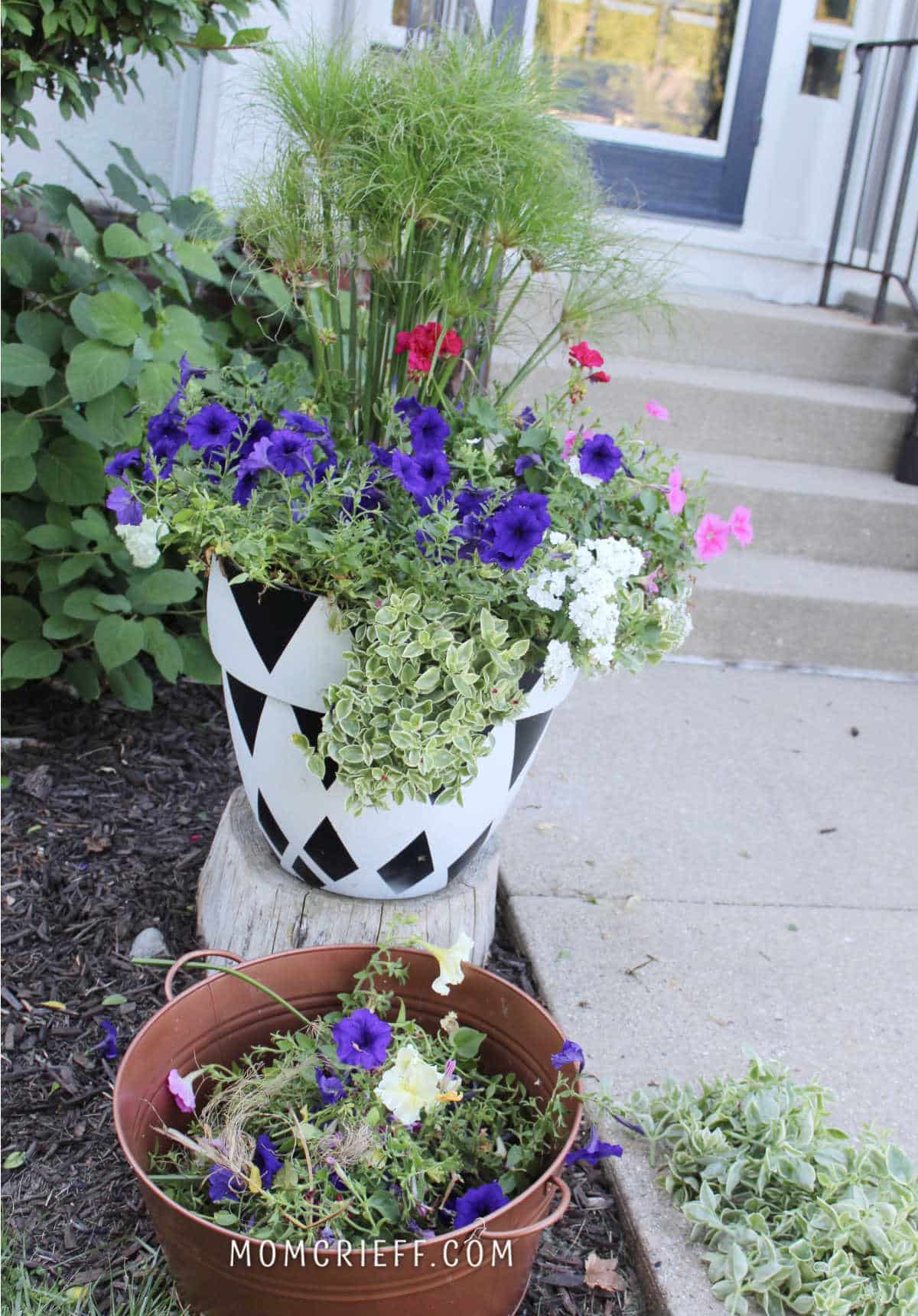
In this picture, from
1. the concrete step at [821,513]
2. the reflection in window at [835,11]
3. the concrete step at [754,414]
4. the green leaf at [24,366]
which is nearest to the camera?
the green leaf at [24,366]

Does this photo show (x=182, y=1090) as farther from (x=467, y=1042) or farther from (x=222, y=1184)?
(x=467, y=1042)

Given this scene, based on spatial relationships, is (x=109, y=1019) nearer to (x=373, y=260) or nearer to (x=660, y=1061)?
(x=660, y=1061)

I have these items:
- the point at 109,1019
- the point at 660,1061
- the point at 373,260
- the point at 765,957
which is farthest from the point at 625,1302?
the point at 373,260

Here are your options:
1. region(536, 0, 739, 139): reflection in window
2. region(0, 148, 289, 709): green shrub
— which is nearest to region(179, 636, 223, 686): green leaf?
region(0, 148, 289, 709): green shrub

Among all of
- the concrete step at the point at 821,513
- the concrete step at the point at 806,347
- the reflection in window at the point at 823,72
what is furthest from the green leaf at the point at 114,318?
the reflection in window at the point at 823,72

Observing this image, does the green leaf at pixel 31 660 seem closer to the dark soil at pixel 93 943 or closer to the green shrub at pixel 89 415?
the green shrub at pixel 89 415

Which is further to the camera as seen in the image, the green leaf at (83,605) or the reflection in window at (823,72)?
the reflection in window at (823,72)

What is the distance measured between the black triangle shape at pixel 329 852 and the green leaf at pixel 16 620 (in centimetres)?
104

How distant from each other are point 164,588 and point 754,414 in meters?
2.23

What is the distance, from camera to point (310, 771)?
5.15 feet

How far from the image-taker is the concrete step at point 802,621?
126 inches

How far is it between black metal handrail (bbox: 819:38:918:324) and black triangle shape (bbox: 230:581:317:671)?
323 cm

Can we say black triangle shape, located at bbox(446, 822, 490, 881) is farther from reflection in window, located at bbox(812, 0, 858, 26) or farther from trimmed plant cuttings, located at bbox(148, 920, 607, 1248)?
reflection in window, located at bbox(812, 0, 858, 26)

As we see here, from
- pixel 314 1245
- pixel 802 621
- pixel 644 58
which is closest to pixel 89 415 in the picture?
pixel 314 1245
